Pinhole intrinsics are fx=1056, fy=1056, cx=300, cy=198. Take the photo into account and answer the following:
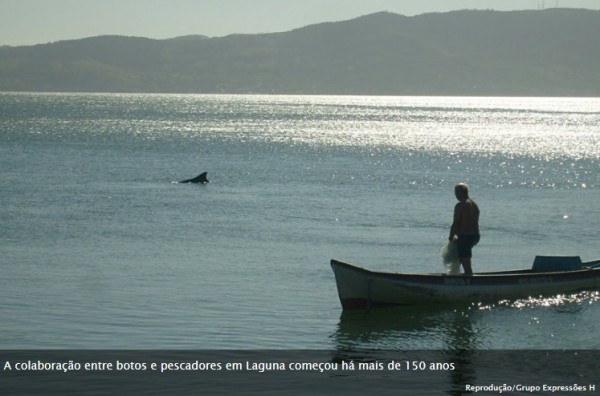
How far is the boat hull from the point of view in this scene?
2355 cm

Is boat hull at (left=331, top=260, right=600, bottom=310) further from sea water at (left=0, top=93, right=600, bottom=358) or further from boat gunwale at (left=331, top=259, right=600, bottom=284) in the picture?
sea water at (left=0, top=93, right=600, bottom=358)

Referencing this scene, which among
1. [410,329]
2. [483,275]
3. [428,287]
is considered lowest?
[410,329]

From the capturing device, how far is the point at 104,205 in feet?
162

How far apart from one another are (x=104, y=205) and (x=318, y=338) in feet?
98.2

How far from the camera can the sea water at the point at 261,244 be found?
71.6 feet

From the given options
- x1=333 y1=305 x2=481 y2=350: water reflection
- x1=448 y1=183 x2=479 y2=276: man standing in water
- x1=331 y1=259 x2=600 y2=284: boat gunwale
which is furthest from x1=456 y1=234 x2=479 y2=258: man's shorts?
x1=333 y1=305 x2=481 y2=350: water reflection

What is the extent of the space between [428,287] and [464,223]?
66.4 inches

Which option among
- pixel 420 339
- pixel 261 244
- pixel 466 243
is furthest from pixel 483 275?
pixel 261 244

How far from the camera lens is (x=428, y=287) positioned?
24.1 m

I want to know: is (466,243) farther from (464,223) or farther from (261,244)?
(261,244)

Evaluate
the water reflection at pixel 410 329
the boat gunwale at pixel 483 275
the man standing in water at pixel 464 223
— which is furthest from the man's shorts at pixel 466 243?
the water reflection at pixel 410 329

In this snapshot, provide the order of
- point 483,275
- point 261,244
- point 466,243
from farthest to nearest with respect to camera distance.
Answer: point 261,244 → point 483,275 → point 466,243

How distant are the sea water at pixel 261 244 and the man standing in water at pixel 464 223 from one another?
4.59 feet

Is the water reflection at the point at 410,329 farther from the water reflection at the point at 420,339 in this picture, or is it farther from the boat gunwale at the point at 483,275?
the boat gunwale at the point at 483,275
